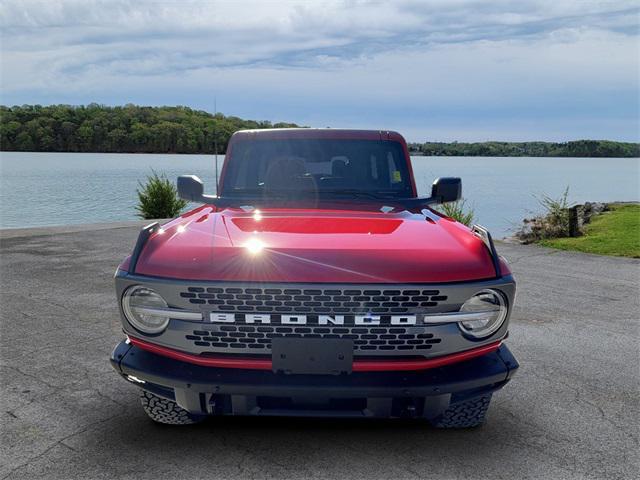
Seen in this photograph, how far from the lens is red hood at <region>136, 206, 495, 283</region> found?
2906mm

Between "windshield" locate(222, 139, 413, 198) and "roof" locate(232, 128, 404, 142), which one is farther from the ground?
"roof" locate(232, 128, 404, 142)

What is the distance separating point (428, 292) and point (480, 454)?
42.2 inches

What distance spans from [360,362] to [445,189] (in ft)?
7.43

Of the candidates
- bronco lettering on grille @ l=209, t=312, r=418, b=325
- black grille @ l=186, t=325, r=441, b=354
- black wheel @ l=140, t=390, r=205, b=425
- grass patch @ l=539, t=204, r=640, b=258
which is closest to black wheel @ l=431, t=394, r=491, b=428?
black grille @ l=186, t=325, r=441, b=354

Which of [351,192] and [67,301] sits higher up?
[351,192]

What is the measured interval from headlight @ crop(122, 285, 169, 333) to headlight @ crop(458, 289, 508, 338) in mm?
1561

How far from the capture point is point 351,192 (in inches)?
182

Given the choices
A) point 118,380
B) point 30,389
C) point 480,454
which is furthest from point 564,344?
point 30,389

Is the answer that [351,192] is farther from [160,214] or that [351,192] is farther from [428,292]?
[160,214]

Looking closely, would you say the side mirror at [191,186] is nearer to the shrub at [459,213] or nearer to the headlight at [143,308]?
the headlight at [143,308]

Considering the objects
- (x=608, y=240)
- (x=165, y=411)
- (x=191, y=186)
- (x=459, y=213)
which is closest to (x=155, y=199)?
(x=459, y=213)

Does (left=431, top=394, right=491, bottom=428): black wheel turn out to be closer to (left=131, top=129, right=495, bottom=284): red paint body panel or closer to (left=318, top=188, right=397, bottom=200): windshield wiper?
(left=131, top=129, right=495, bottom=284): red paint body panel

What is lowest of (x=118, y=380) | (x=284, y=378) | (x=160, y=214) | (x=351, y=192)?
(x=160, y=214)

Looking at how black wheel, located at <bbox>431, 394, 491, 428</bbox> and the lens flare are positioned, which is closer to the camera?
the lens flare
